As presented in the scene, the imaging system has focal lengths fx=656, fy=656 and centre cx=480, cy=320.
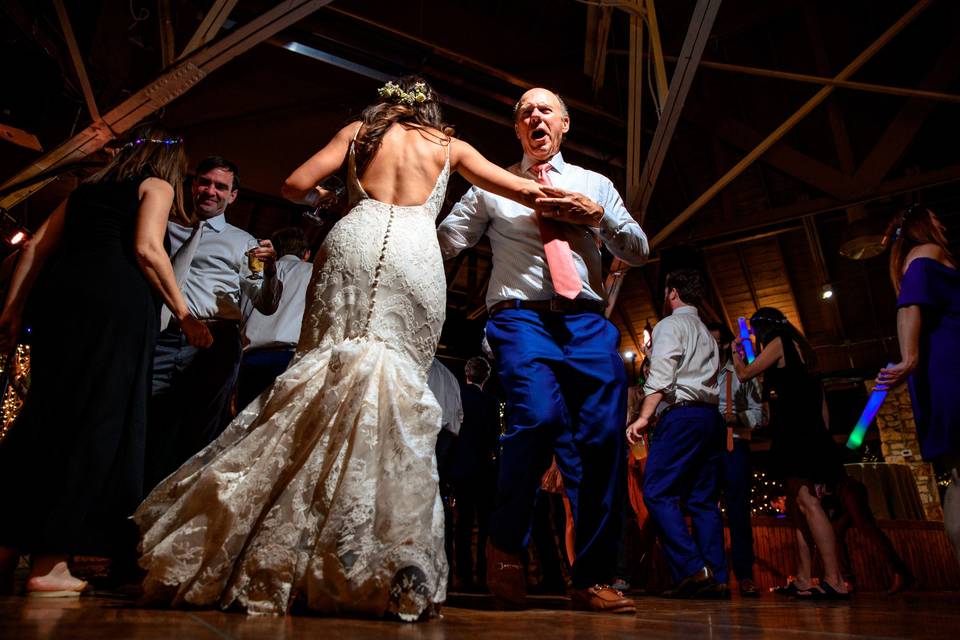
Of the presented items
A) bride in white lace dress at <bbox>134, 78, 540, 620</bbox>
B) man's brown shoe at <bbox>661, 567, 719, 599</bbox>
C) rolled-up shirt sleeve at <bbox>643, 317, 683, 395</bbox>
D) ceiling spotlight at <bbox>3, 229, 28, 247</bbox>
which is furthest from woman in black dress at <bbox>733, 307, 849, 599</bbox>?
ceiling spotlight at <bbox>3, 229, 28, 247</bbox>

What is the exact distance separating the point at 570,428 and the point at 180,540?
1290 mm

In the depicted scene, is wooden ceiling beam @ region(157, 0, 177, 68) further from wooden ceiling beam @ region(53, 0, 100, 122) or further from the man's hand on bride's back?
the man's hand on bride's back

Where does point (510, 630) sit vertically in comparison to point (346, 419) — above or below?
below

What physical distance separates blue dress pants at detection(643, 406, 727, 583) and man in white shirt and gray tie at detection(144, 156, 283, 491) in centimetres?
227

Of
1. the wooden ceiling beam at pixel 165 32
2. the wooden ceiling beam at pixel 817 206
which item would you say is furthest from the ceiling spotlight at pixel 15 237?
the wooden ceiling beam at pixel 817 206

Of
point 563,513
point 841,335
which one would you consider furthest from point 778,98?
point 563,513

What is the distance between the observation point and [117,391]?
195 cm

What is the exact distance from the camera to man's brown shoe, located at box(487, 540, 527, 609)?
208 cm

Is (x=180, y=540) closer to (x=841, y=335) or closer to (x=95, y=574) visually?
(x=95, y=574)

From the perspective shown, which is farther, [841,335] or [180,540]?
[841,335]

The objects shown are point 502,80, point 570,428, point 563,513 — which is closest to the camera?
point 570,428

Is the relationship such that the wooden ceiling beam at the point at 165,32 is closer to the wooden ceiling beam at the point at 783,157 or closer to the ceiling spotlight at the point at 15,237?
the ceiling spotlight at the point at 15,237

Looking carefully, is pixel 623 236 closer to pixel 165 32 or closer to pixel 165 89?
pixel 165 89

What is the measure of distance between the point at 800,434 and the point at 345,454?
308cm
